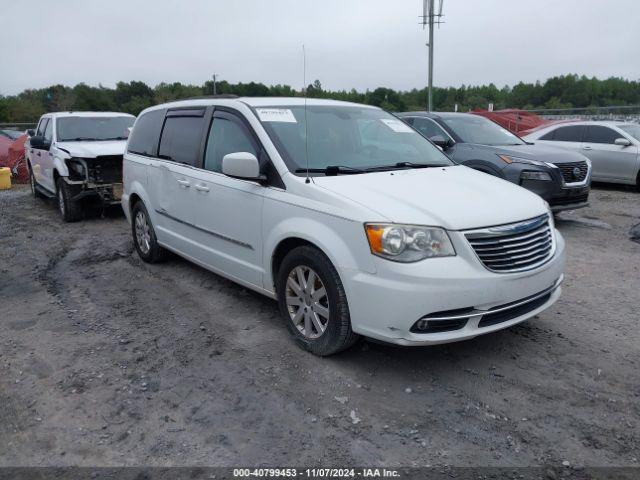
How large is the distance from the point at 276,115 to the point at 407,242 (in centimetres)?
182

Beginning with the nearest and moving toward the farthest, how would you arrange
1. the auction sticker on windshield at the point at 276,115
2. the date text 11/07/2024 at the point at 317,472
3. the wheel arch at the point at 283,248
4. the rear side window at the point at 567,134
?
the date text 11/07/2024 at the point at 317,472, the wheel arch at the point at 283,248, the auction sticker on windshield at the point at 276,115, the rear side window at the point at 567,134

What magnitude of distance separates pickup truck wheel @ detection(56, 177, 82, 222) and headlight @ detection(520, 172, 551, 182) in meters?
7.04

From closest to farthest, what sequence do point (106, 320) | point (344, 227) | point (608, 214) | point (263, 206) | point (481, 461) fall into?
point (481, 461)
point (344, 227)
point (263, 206)
point (106, 320)
point (608, 214)

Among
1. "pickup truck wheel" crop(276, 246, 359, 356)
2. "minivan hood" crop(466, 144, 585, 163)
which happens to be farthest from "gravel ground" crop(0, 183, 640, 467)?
"minivan hood" crop(466, 144, 585, 163)

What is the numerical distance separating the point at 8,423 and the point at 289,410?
1.64m

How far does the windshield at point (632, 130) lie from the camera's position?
460 inches

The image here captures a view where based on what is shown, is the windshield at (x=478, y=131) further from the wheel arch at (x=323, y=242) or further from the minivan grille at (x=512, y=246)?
the wheel arch at (x=323, y=242)

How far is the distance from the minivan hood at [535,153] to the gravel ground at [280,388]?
3011mm

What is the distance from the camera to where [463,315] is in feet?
10.9

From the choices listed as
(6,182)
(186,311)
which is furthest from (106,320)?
(6,182)

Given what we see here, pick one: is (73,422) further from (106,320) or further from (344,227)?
(344,227)

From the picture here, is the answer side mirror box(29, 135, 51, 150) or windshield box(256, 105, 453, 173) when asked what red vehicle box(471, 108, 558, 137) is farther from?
windshield box(256, 105, 453, 173)

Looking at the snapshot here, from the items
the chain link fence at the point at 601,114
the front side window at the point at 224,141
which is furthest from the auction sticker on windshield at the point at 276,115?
the chain link fence at the point at 601,114

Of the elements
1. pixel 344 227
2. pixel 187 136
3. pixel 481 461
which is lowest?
pixel 481 461
